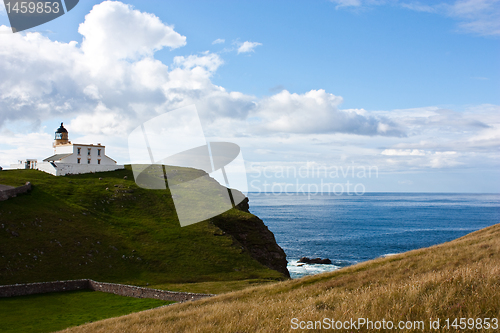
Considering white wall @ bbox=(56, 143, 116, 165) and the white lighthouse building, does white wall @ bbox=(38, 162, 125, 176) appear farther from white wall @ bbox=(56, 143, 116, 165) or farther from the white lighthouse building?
white wall @ bbox=(56, 143, 116, 165)

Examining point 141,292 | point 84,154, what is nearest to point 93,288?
point 141,292

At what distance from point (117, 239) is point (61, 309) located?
19.4 m

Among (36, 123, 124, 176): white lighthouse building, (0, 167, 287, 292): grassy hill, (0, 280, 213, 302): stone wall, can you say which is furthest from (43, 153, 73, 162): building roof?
(0, 280, 213, 302): stone wall

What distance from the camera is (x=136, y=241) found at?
5106 cm

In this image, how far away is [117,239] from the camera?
163 feet

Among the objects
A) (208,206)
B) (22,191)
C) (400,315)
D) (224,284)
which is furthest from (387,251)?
(400,315)

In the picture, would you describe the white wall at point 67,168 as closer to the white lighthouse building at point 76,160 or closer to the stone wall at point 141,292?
the white lighthouse building at point 76,160

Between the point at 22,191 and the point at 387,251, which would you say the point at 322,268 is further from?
the point at 22,191

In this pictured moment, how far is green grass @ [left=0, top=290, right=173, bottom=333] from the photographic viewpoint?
83.9 ft

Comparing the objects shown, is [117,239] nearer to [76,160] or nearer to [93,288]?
[93,288]

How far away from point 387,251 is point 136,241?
62.6 meters

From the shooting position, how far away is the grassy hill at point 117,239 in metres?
41.7

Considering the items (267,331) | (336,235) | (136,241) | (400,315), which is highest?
(400,315)

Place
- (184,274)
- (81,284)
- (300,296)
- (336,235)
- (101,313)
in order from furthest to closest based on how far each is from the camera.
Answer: (336,235) → (184,274) → (81,284) → (101,313) → (300,296)
